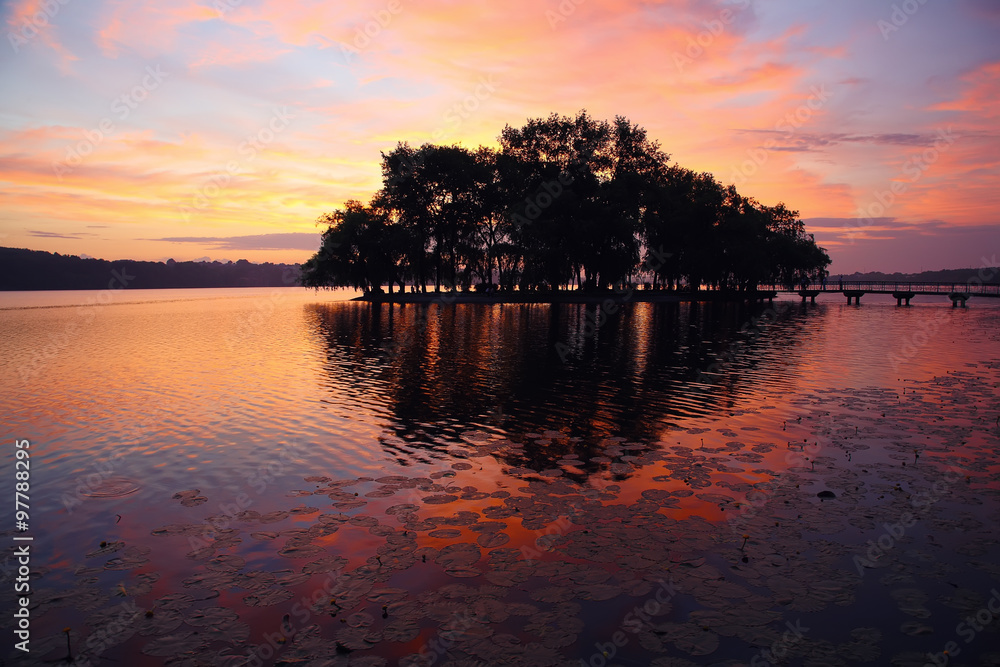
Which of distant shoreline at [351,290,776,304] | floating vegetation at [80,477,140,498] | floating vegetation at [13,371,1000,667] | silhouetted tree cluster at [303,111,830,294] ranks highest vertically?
silhouetted tree cluster at [303,111,830,294]

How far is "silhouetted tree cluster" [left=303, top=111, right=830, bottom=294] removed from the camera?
289 ft

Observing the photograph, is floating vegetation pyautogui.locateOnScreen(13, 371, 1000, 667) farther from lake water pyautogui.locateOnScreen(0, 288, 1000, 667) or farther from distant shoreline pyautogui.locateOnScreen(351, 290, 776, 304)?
distant shoreline pyautogui.locateOnScreen(351, 290, 776, 304)

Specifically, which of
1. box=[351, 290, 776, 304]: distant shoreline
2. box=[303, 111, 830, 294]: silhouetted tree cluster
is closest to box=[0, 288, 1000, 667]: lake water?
box=[303, 111, 830, 294]: silhouetted tree cluster

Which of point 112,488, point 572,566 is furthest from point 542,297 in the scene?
point 572,566

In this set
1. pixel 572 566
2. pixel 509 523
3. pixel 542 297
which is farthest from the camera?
pixel 542 297

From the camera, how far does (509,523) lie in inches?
368

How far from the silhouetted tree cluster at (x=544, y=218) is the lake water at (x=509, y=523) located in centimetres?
6858

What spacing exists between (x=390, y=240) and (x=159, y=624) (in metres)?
89.6

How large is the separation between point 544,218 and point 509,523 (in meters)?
80.6

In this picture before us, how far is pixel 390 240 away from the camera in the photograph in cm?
9275

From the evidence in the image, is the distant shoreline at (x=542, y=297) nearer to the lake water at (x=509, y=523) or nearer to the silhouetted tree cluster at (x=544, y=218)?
the silhouetted tree cluster at (x=544, y=218)

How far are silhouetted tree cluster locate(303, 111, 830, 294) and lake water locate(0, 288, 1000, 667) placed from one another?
68577 mm

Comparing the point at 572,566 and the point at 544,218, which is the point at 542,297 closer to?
the point at 544,218

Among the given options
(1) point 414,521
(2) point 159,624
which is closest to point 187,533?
(2) point 159,624
